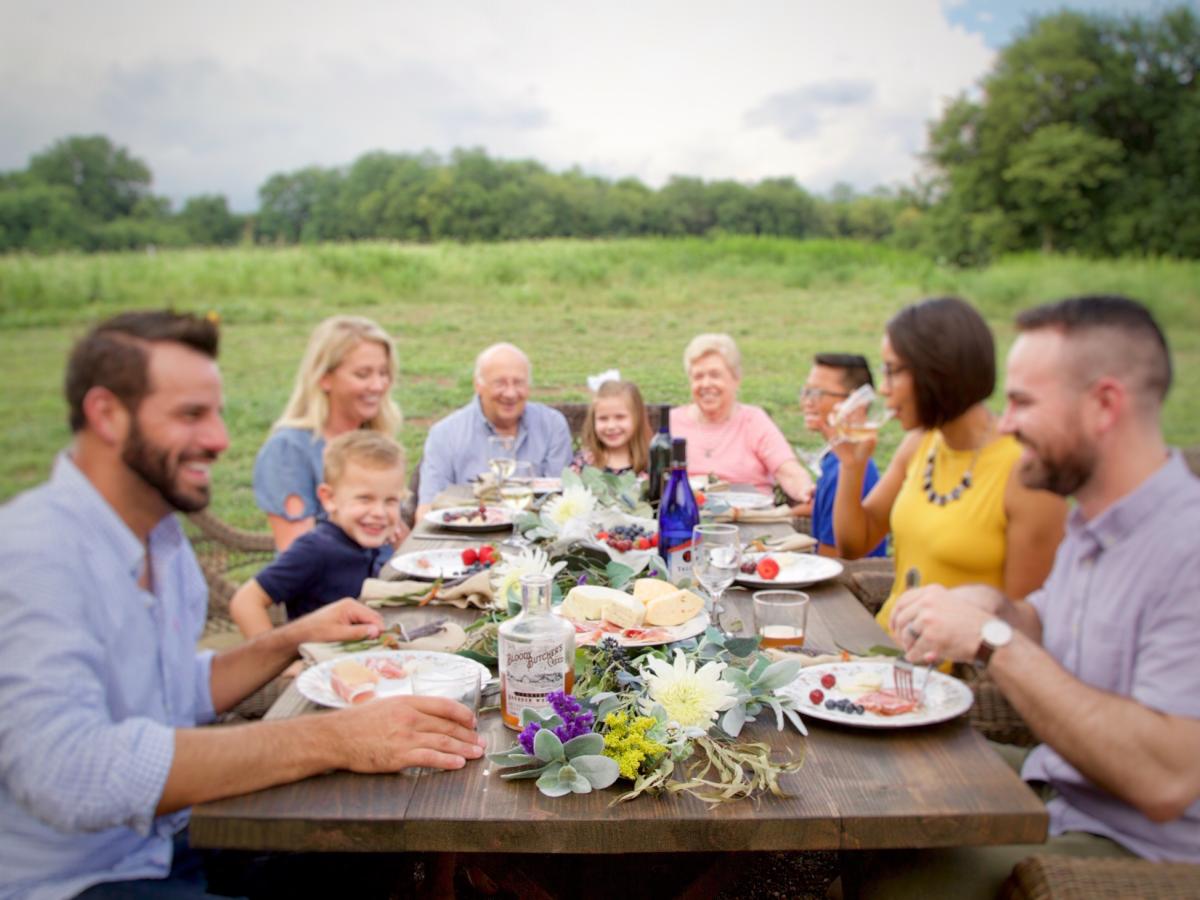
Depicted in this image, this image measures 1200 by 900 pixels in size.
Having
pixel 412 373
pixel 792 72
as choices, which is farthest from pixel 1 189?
pixel 792 72

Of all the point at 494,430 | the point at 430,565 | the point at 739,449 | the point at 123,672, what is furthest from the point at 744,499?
the point at 123,672

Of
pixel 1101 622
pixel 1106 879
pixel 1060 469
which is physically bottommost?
pixel 1106 879

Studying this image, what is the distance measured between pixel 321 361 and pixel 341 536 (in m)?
0.93

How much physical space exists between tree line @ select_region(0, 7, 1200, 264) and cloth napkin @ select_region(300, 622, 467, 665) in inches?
232

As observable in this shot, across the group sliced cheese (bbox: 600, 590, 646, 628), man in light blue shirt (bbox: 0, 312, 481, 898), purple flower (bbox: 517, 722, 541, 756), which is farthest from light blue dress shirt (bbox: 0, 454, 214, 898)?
sliced cheese (bbox: 600, 590, 646, 628)

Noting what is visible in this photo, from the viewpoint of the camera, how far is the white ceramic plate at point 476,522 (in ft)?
9.07

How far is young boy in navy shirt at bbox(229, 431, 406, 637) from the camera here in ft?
7.45

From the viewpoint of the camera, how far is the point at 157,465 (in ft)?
4.44

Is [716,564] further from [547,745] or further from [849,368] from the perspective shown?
[849,368]

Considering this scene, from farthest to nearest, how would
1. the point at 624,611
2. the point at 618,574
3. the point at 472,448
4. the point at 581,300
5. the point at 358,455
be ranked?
the point at 581,300
the point at 472,448
the point at 358,455
the point at 618,574
the point at 624,611

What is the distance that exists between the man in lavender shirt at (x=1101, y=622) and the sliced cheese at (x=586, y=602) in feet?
1.56

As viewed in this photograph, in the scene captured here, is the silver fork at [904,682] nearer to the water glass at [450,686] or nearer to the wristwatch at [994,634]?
the wristwatch at [994,634]

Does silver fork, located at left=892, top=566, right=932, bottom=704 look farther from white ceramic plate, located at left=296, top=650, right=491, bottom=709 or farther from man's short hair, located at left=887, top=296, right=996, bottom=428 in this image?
man's short hair, located at left=887, top=296, right=996, bottom=428

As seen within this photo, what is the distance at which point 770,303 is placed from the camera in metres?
7.70
